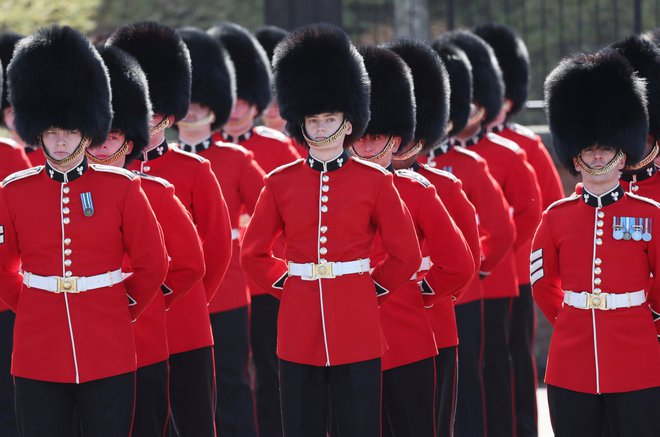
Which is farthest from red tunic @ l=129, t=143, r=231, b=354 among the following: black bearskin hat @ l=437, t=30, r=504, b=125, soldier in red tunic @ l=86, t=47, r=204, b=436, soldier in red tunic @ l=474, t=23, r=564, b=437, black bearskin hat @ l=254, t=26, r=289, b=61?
black bearskin hat @ l=254, t=26, r=289, b=61

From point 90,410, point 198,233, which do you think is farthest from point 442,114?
point 90,410

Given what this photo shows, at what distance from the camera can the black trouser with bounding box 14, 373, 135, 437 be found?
14.7 feet

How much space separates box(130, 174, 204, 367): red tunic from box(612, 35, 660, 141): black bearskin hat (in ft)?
5.16

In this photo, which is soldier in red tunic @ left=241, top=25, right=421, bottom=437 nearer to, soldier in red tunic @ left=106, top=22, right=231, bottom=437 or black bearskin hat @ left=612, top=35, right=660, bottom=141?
soldier in red tunic @ left=106, top=22, right=231, bottom=437

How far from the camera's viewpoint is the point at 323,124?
15.9 feet

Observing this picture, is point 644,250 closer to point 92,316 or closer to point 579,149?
point 579,149

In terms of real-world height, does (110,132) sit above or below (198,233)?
above

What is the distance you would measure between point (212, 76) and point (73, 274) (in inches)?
89.8

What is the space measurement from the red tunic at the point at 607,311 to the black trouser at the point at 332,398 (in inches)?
21.4

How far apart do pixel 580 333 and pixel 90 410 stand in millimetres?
1456

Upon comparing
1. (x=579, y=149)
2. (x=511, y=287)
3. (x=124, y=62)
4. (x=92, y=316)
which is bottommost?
(x=511, y=287)

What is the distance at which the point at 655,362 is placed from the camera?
4.63 meters

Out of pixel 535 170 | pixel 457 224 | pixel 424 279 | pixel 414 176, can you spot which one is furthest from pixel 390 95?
pixel 535 170

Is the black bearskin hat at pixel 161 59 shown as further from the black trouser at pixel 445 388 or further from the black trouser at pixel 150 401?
the black trouser at pixel 445 388
